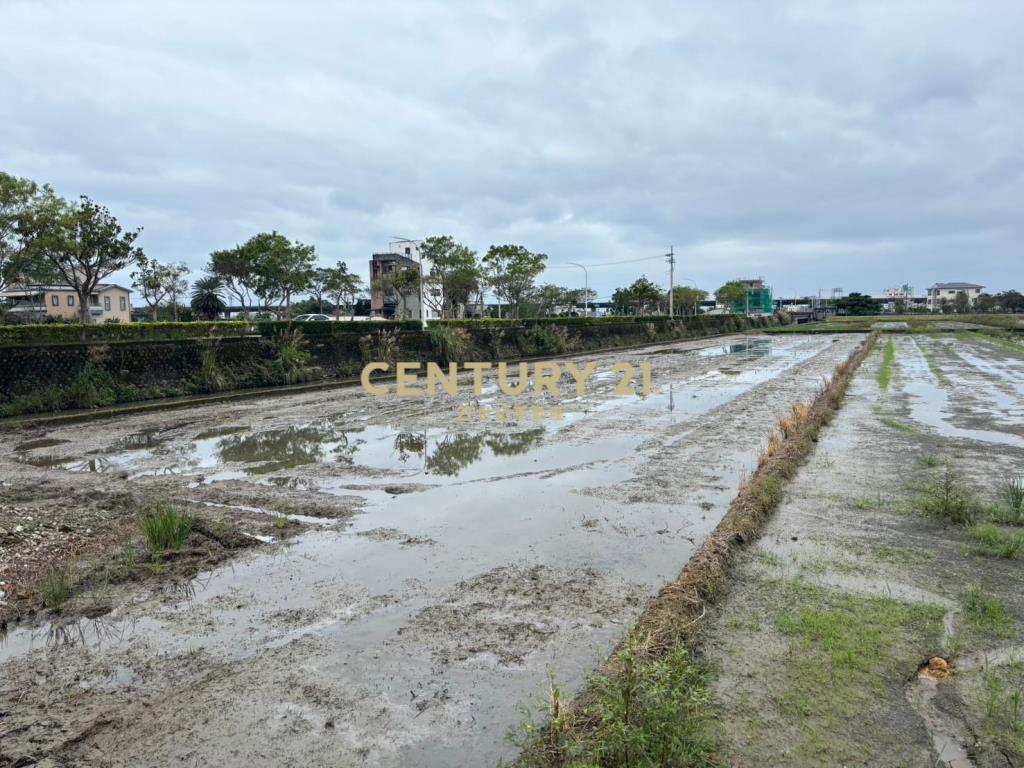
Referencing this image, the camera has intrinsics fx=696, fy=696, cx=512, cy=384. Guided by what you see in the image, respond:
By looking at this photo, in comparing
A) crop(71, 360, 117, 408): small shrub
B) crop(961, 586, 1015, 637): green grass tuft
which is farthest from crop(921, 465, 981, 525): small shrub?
crop(71, 360, 117, 408): small shrub

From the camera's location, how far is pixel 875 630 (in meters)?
3.66

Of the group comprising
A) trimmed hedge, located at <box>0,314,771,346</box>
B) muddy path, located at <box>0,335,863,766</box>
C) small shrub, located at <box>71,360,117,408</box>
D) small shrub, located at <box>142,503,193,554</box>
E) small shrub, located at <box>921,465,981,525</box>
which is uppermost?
trimmed hedge, located at <box>0,314,771,346</box>

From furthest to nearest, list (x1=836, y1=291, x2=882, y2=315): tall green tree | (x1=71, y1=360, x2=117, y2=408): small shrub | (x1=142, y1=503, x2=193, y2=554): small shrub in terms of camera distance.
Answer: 1. (x1=836, y1=291, x2=882, y2=315): tall green tree
2. (x1=71, y1=360, x2=117, y2=408): small shrub
3. (x1=142, y1=503, x2=193, y2=554): small shrub

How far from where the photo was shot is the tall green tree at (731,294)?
96831 millimetres

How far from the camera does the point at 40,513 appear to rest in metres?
6.06

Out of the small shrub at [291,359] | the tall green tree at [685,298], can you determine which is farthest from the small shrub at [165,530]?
the tall green tree at [685,298]

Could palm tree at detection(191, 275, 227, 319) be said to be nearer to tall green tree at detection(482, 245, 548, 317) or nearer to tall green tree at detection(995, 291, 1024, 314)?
tall green tree at detection(482, 245, 548, 317)

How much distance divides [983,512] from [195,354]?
15133 mm

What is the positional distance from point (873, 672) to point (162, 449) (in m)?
8.89

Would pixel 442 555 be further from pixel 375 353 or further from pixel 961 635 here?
pixel 375 353

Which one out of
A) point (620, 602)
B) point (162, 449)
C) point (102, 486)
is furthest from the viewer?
point (162, 449)

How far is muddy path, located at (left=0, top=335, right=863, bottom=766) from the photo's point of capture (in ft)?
9.79

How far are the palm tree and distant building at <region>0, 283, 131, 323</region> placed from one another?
6.42 metres

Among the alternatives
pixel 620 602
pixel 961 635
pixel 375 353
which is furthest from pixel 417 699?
pixel 375 353
